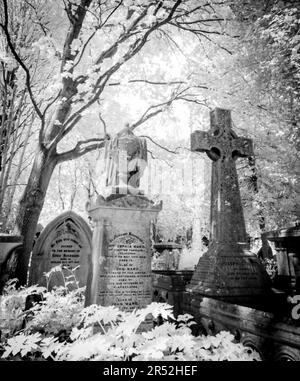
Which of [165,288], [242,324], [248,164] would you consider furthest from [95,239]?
[248,164]

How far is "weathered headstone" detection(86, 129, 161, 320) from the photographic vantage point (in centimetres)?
454

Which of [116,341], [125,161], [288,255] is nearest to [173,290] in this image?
[125,161]

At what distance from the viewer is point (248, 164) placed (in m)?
13.5

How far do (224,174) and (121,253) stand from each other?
3.22 meters

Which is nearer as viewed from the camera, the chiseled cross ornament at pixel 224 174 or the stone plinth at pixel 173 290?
the stone plinth at pixel 173 290

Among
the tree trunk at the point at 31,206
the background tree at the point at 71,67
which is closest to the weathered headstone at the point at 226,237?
the background tree at the point at 71,67

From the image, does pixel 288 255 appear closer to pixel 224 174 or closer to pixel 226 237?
pixel 226 237

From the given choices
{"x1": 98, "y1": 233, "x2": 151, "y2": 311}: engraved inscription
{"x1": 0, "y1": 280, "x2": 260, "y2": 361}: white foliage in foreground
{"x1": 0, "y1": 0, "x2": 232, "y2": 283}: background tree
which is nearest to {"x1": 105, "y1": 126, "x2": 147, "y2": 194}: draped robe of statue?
{"x1": 98, "y1": 233, "x2": 151, "y2": 311}: engraved inscription

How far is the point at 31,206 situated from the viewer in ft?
22.0

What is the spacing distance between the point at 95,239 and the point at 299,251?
5.21 m

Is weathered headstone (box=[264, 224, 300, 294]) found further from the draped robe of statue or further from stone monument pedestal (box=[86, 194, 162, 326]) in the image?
the draped robe of statue

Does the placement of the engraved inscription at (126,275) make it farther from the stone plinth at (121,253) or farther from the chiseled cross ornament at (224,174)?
the chiseled cross ornament at (224,174)

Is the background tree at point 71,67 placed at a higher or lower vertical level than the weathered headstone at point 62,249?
higher

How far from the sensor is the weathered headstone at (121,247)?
14.9ft
